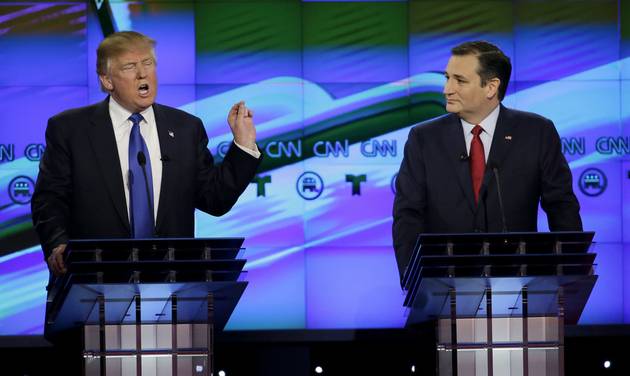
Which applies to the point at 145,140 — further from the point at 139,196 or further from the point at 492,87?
the point at 492,87

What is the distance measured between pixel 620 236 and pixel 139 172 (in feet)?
13.0

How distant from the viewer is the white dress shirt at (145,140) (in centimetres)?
454

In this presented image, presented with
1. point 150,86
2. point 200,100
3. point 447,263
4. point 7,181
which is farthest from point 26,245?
point 447,263

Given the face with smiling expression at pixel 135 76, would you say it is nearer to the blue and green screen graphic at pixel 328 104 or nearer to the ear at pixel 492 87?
the ear at pixel 492 87

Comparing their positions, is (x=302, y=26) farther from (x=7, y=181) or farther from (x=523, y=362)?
(x=523, y=362)

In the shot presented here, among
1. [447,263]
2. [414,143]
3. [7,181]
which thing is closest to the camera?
[447,263]

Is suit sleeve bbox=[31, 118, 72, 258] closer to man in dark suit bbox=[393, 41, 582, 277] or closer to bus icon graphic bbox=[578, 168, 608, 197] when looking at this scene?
man in dark suit bbox=[393, 41, 582, 277]

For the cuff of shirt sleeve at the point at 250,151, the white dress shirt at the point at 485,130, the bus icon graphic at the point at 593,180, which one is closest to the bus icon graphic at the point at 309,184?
the bus icon graphic at the point at 593,180

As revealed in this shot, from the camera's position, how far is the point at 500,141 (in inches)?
193

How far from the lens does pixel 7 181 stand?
736cm

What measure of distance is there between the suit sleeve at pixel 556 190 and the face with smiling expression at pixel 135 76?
5.23 feet

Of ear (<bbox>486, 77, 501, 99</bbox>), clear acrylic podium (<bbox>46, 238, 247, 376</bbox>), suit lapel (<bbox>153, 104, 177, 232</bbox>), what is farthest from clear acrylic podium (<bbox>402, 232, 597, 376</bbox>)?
ear (<bbox>486, 77, 501, 99</bbox>)

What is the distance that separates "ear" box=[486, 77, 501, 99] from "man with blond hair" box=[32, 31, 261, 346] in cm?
103

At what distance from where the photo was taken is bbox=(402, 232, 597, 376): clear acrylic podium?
12.7 feet
